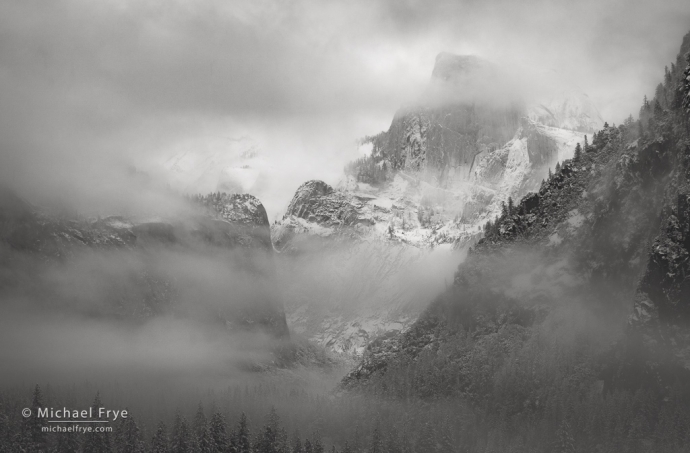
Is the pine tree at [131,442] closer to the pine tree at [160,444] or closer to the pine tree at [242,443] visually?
the pine tree at [160,444]

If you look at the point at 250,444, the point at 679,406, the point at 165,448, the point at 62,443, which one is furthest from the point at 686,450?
the point at 62,443

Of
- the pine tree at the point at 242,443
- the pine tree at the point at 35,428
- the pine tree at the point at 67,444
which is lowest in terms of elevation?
the pine tree at the point at 242,443

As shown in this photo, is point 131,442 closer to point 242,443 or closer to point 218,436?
point 218,436

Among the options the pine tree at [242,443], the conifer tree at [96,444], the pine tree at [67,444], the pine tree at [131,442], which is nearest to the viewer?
the pine tree at [67,444]

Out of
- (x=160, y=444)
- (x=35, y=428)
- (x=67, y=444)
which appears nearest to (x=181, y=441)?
(x=160, y=444)

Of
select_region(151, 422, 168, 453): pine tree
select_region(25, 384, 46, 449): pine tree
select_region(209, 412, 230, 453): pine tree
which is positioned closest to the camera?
select_region(151, 422, 168, 453): pine tree

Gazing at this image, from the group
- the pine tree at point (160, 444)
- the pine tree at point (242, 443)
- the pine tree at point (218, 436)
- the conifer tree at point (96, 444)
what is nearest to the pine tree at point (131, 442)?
the conifer tree at point (96, 444)

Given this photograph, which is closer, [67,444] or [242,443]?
[67,444]

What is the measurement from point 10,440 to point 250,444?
5317cm

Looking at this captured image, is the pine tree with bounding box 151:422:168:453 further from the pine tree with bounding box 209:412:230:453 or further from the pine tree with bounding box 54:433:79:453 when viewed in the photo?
the pine tree with bounding box 54:433:79:453

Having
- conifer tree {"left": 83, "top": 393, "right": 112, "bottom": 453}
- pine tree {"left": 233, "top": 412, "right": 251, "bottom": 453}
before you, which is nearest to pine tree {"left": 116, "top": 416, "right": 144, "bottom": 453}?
conifer tree {"left": 83, "top": 393, "right": 112, "bottom": 453}

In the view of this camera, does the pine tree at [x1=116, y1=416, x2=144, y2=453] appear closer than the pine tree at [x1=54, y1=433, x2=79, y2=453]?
No

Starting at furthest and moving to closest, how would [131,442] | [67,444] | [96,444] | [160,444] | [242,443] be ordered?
[131,442], [96,444], [242,443], [67,444], [160,444]

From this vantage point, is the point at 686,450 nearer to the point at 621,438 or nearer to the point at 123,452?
the point at 621,438
